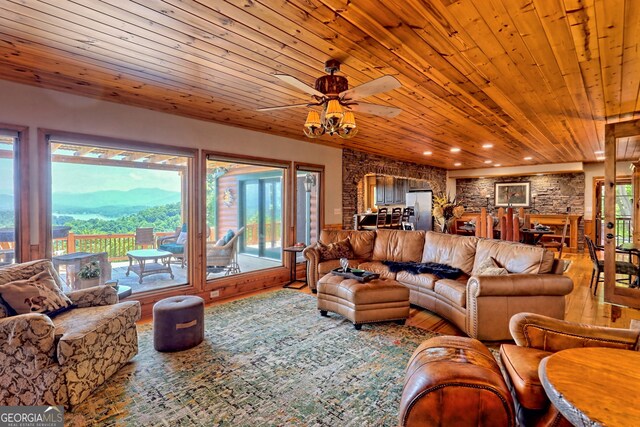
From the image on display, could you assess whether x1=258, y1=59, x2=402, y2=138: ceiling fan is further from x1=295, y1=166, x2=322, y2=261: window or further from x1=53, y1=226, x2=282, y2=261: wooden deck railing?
x1=295, y1=166, x2=322, y2=261: window

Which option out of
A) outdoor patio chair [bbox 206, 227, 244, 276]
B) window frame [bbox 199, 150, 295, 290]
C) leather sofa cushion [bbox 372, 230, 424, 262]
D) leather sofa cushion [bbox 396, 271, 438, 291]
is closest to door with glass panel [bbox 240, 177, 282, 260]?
window frame [bbox 199, 150, 295, 290]

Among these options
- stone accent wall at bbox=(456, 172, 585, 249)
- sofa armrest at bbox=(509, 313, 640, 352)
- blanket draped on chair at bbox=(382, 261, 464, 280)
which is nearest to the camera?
sofa armrest at bbox=(509, 313, 640, 352)

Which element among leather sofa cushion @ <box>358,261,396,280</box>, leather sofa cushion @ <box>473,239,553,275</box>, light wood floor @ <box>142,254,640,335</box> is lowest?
light wood floor @ <box>142,254,640,335</box>

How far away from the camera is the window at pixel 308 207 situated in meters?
6.31

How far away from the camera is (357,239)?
5.45 m

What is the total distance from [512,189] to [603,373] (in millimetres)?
10556

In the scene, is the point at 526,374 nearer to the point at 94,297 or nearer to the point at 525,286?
the point at 525,286

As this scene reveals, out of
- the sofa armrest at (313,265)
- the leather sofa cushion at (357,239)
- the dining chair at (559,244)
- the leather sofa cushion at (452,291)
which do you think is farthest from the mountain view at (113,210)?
the dining chair at (559,244)

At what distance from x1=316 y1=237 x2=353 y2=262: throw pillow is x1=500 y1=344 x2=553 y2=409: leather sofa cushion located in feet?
10.9

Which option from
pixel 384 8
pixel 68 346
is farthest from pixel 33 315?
pixel 384 8

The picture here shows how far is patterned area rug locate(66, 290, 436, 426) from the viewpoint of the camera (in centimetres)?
205

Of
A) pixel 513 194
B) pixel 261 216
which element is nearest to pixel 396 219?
pixel 261 216

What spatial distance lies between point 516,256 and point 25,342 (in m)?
4.47

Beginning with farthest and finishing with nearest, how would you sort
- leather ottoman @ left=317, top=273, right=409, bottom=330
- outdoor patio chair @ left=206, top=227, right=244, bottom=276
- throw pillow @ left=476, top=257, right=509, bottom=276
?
→ 1. outdoor patio chair @ left=206, top=227, right=244, bottom=276
2. leather ottoman @ left=317, top=273, right=409, bottom=330
3. throw pillow @ left=476, top=257, right=509, bottom=276
